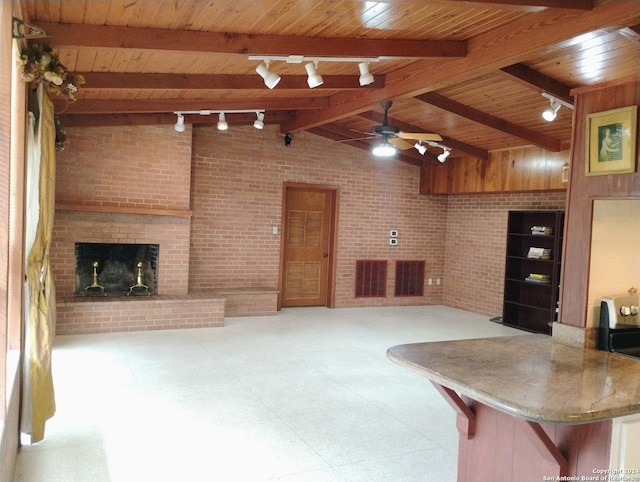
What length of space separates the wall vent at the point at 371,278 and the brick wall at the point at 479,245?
1.37 meters

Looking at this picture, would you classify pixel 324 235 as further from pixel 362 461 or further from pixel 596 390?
pixel 596 390

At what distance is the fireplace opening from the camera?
6.64 meters

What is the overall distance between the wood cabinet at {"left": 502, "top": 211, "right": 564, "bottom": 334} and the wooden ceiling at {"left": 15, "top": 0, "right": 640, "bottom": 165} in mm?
2118

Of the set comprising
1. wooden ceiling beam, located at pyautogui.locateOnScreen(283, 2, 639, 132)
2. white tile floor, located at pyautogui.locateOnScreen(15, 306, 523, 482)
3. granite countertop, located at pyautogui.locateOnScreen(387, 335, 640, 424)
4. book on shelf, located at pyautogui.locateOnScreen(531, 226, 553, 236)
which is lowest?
white tile floor, located at pyautogui.locateOnScreen(15, 306, 523, 482)

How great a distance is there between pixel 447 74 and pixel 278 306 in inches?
195

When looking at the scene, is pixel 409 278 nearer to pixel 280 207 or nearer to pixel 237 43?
pixel 280 207

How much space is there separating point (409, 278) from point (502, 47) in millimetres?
6029

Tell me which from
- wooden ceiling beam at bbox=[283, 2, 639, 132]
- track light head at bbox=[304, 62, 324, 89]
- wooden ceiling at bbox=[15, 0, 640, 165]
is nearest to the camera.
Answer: wooden ceiling beam at bbox=[283, 2, 639, 132]

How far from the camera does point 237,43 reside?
11.8ft

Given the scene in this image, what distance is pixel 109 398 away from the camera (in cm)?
398

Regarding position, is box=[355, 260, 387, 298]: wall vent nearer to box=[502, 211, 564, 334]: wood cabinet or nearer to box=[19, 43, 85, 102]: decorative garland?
box=[502, 211, 564, 334]: wood cabinet

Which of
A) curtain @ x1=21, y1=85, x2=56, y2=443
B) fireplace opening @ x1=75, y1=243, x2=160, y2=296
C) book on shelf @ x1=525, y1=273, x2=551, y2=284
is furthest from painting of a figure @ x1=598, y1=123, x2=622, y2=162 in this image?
fireplace opening @ x1=75, y1=243, x2=160, y2=296

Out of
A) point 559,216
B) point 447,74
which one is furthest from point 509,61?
point 559,216

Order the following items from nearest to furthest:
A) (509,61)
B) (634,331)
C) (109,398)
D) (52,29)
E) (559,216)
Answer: (52,29) < (634,331) < (509,61) < (109,398) < (559,216)
